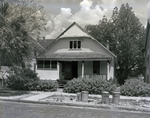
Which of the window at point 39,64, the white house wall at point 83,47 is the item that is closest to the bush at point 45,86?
the window at point 39,64

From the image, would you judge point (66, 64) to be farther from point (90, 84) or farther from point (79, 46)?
point (90, 84)

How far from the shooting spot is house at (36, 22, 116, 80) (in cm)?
2100

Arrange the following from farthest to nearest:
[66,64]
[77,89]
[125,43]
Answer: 1. [125,43]
2. [66,64]
3. [77,89]

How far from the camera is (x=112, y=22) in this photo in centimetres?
2817

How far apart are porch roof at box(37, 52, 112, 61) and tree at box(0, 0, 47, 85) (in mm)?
6680

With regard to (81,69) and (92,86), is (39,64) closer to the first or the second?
(81,69)

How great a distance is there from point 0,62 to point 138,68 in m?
21.5

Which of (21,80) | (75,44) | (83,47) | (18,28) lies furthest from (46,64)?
(18,28)

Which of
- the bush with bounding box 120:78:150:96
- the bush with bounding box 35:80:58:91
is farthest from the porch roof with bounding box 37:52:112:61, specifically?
the bush with bounding box 120:78:150:96

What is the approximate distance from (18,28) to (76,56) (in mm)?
8797

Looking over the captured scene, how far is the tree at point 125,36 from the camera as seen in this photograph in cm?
2577

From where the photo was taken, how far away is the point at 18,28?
506 inches

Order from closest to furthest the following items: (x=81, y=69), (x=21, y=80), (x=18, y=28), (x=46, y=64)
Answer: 1. (x=18, y=28)
2. (x=21, y=80)
3. (x=46, y=64)
4. (x=81, y=69)

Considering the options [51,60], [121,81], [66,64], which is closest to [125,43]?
[121,81]
